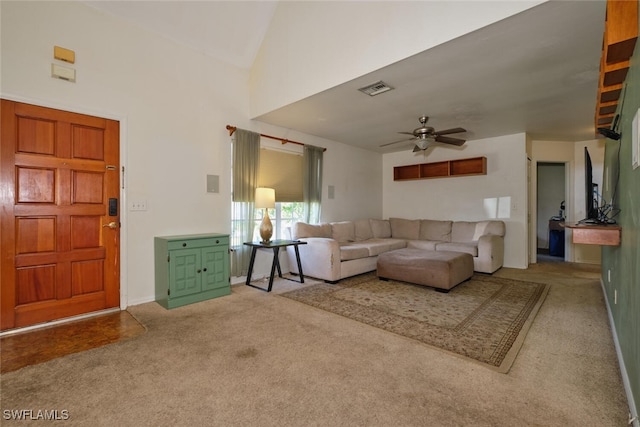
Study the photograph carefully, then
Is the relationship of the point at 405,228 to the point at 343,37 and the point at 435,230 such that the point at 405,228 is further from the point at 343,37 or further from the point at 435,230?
the point at 343,37

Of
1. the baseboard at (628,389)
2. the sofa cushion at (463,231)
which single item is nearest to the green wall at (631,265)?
the baseboard at (628,389)

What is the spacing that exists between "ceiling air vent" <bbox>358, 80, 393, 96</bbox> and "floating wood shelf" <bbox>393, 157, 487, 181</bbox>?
3.17 m

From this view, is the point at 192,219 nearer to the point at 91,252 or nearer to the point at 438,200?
the point at 91,252

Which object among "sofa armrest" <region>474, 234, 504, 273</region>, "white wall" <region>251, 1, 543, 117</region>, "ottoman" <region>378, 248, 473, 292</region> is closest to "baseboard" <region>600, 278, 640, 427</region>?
"ottoman" <region>378, 248, 473, 292</region>

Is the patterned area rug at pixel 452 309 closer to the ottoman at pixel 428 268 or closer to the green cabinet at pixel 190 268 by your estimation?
the ottoman at pixel 428 268

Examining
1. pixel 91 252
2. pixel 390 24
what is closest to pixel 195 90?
pixel 91 252

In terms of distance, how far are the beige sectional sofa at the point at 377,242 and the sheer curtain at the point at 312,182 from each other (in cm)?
35

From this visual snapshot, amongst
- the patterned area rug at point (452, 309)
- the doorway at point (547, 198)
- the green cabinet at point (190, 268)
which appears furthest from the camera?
the doorway at point (547, 198)

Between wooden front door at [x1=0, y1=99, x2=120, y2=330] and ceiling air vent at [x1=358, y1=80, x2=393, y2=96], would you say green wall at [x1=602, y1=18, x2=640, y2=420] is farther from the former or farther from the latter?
wooden front door at [x1=0, y1=99, x2=120, y2=330]

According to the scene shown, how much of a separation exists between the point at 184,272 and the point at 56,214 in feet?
4.25

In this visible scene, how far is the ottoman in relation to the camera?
361cm

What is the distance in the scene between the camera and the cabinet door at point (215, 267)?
3457 mm

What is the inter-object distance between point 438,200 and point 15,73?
6.45 m

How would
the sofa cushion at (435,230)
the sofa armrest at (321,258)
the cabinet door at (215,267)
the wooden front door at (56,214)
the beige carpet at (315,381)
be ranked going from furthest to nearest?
1. the sofa cushion at (435,230)
2. the sofa armrest at (321,258)
3. the cabinet door at (215,267)
4. the wooden front door at (56,214)
5. the beige carpet at (315,381)
